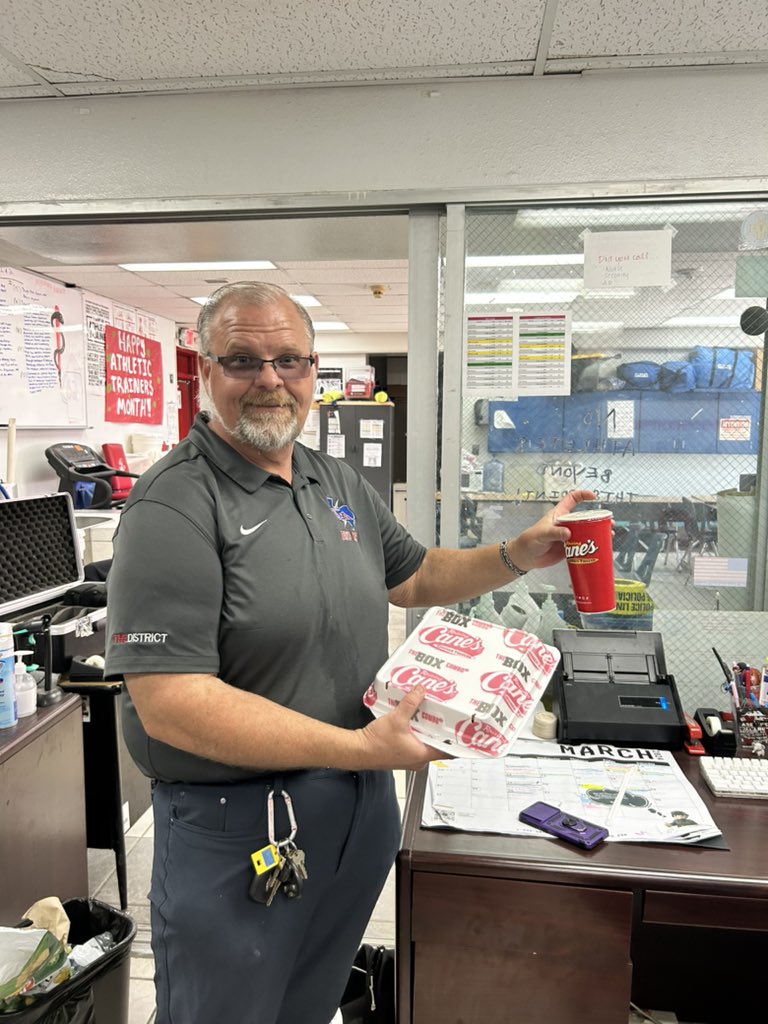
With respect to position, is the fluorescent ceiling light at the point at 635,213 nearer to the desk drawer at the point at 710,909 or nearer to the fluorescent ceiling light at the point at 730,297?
the fluorescent ceiling light at the point at 730,297

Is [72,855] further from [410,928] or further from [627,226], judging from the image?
[627,226]

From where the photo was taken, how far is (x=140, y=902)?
247cm

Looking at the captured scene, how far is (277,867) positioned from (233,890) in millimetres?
86

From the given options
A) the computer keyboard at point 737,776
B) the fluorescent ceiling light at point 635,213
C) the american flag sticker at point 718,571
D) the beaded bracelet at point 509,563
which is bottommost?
the computer keyboard at point 737,776

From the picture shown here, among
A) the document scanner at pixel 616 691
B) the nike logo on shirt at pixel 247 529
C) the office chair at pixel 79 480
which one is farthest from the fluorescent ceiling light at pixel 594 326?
the office chair at pixel 79 480

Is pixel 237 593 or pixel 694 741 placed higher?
pixel 237 593

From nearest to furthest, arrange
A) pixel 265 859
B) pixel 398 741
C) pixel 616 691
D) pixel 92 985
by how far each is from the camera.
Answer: pixel 398 741 → pixel 265 859 → pixel 92 985 → pixel 616 691

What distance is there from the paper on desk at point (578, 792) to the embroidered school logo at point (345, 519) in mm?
625

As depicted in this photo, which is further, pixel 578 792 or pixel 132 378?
pixel 132 378

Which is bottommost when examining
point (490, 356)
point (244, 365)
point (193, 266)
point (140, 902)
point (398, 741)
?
point (140, 902)

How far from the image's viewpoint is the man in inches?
42.8

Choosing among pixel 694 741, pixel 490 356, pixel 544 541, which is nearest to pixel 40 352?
pixel 490 356

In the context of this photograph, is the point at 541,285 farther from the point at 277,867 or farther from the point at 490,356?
the point at 277,867

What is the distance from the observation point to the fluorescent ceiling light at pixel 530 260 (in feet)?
6.40
